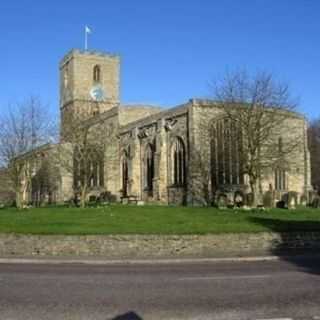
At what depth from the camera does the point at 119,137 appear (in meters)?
71.3

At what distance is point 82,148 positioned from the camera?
167 feet

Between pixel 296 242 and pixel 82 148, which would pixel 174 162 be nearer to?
pixel 82 148

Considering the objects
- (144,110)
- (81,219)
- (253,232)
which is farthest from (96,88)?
(253,232)

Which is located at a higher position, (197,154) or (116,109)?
(116,109)

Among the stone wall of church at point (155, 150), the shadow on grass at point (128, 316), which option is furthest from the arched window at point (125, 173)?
the shadow on grass at point (128, 316)

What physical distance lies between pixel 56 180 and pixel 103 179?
8240 mm

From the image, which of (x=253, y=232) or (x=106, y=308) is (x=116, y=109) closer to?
(x=253, y=232)

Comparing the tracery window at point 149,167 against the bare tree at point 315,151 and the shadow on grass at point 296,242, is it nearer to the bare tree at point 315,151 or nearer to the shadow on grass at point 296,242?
the bare tree at point 315,151

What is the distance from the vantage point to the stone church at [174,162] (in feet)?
180

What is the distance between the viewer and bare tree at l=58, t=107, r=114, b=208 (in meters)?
51.3

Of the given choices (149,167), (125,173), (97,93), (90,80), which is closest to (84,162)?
(149,167)

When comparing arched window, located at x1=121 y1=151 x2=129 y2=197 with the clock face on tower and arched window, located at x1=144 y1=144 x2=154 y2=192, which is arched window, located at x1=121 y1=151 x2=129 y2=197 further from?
the clock face on tower

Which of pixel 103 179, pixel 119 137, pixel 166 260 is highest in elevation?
pixel 119 137

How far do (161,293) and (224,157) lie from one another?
4195 cm
